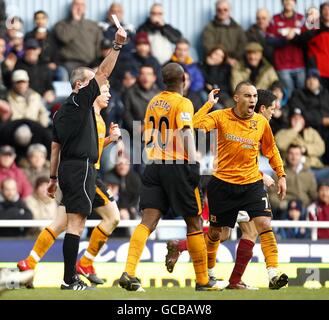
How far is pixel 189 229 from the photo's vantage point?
504 inches

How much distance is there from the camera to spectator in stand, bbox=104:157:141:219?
18.2 m

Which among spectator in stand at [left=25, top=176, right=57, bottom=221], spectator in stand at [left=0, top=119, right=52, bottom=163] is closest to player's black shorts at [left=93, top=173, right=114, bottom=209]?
spectator in stand at [left=25, top=176, right=57, bottom=221]

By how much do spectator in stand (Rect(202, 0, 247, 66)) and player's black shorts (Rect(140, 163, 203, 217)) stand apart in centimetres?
831

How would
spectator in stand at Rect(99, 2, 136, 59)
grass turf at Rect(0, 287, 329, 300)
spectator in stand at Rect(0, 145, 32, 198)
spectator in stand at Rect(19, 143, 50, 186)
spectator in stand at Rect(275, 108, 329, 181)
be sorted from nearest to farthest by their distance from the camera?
grass turf at Rect(0, 287, 329, 300) < spectator in stand at Rect(0, 145, 32, 198) < spectator in stand at Rect(19, 143, 50, 186) < spectator in stand at Rect(275, 108, 329, 181) < spectator in stand at Rect(99, 2, 136, 59)

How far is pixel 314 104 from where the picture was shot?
20.5m

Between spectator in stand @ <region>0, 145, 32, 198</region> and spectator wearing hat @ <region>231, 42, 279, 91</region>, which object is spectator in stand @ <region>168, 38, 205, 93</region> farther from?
Result: spectator in stand @ <region>0, 145, 32, 198</region>

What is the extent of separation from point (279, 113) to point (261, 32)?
1740mm

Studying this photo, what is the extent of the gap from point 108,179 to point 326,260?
3527 millimetres

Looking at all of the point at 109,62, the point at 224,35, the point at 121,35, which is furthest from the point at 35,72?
the point at 121,35

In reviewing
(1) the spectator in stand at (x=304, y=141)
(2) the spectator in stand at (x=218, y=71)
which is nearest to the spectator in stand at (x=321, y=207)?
(1) the spectator in stand at (x=304, y=141)

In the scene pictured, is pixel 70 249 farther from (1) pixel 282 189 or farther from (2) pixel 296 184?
(2) pixel 296 184

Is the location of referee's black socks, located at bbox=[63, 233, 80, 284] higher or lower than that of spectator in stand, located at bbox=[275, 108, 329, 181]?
lower

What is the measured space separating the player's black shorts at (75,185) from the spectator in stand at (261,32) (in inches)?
335
